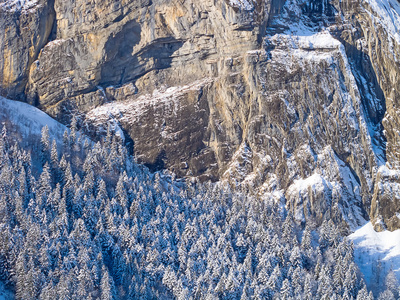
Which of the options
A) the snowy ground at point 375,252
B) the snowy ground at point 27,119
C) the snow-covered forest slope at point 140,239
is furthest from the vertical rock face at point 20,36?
the snowy ground at point 375,252

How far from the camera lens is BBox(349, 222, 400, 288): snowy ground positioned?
506 feet

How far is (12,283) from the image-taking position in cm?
13650

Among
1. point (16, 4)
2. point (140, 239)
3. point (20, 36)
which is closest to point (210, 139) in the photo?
point (140, 239)

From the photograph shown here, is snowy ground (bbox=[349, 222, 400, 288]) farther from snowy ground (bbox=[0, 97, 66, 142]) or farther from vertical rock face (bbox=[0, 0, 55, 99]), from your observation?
vertical rock face (bbox=[0, 0, 55, 99])

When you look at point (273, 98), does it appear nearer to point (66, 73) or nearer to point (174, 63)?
point (174, 63)

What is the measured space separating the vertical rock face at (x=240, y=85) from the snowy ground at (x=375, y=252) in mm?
2109

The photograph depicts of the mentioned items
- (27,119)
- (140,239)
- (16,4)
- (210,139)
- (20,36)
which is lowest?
(140,239)

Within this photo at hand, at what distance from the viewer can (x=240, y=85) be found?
170 m

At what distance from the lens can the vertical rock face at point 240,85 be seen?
166 metres

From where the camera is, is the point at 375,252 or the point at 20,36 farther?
the point at 20,36

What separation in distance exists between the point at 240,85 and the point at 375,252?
33.2 metres

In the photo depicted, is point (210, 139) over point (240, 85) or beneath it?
beneath

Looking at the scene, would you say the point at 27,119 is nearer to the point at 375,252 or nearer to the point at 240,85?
the point at 240,85

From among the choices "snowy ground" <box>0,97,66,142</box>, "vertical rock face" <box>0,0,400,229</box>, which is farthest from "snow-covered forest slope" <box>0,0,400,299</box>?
"snowy ground" <box>0,97,66,142</box>
